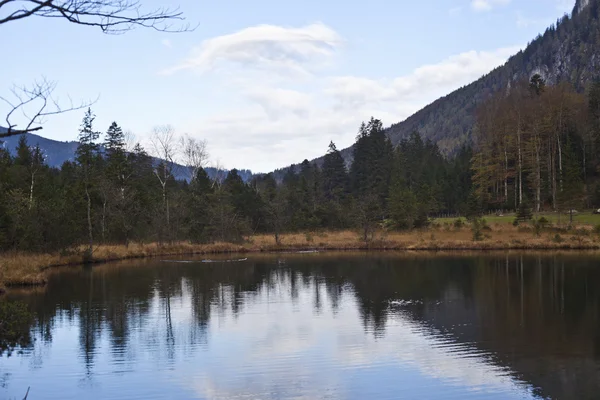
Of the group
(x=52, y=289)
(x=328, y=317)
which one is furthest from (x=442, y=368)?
(x=52, y=289)

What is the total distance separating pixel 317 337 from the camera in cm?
1639

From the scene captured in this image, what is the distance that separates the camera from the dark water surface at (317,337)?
11.7 meters

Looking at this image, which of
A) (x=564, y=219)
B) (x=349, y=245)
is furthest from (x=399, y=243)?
(x=564, y=219)

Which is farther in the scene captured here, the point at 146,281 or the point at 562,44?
the point at 562,44

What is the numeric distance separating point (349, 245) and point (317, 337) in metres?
33.7

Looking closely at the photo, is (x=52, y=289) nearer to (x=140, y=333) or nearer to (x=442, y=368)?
(x=140, y=333)

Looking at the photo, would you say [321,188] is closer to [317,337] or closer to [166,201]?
[166,201]

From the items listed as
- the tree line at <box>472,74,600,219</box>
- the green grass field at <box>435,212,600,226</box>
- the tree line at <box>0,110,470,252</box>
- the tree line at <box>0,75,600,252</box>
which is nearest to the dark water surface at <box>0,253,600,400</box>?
the tree line at <box>0,110,470,252</box>

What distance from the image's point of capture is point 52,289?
27.2 metres

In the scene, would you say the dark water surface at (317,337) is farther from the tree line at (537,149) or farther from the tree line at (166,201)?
the tree line at (537,149)

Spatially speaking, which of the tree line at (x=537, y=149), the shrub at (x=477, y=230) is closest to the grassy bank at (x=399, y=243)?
the shrub at (x=477, y=230)

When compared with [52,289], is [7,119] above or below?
above

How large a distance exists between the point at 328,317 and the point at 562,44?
204779 millimetres

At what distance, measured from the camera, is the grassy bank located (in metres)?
43.6
